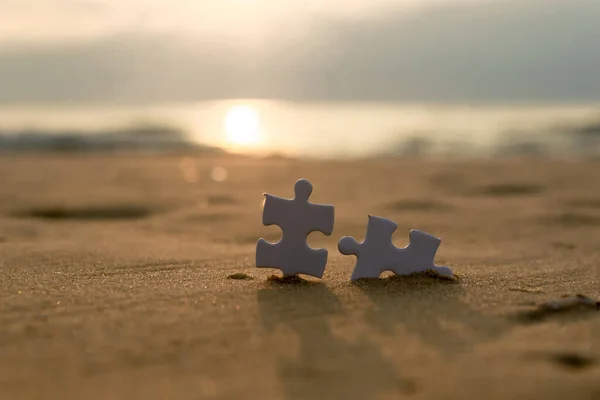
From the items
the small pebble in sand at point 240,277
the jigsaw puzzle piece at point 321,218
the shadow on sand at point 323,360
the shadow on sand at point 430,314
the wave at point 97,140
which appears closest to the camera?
the shadow on sand at point 323,360

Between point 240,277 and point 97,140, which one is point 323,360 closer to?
point 240,277

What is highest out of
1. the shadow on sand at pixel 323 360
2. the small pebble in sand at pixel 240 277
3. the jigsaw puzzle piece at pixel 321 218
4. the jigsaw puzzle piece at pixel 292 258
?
the jigsaw puzzle piece at pixel 321 218

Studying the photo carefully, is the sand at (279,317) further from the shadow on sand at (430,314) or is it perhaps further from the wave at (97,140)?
the wave at (97,140)

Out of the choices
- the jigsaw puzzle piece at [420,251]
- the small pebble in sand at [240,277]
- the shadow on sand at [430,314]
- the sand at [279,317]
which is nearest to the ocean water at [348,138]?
the sand at [279,317]

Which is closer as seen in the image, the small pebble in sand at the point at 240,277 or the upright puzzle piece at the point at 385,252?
the upright puzzle piece at the point at 385,252

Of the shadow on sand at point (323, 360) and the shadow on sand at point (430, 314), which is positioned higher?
the shadow on sand at point (430, 314)

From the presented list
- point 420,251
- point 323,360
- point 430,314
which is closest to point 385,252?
point 420,251
